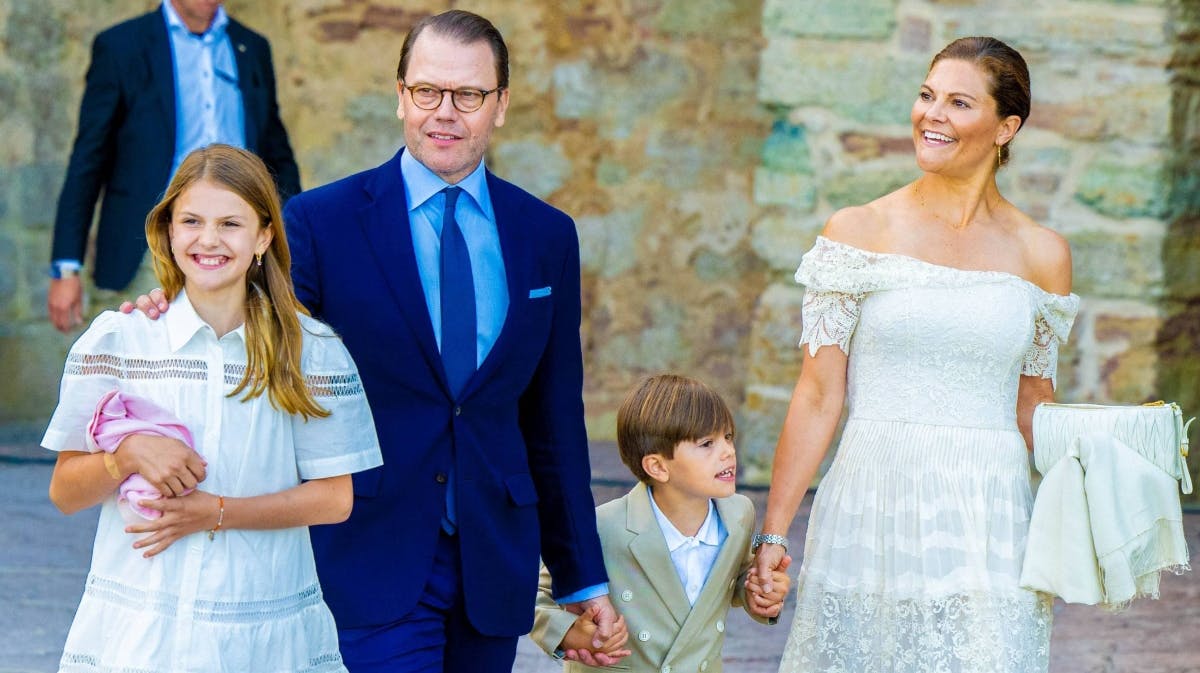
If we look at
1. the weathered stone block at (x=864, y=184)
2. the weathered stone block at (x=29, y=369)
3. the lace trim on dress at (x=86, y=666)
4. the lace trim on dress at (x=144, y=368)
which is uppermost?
the weathered stone block at (x=864, y=184)

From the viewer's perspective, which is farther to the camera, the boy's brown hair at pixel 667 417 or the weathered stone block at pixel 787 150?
the weathered stone block at pixel 787 150

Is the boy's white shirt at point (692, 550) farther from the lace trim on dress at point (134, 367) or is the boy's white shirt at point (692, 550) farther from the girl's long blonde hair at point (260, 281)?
the lace trim on dress at point (134, 367)

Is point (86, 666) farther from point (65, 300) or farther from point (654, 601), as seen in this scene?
point (65, 300)

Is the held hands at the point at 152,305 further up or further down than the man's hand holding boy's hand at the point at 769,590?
further up

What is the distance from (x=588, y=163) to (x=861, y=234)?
4398mm

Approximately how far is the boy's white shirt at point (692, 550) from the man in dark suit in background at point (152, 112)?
9.96ft

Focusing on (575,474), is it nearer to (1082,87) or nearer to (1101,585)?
(1101,585)

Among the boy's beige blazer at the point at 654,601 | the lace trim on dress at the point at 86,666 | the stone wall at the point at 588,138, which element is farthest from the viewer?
the stone wall at the point at 588,138

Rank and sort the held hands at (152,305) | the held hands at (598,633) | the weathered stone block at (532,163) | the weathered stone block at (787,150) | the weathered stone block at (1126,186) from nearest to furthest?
the held hands at (152,305)
the held hands at (598,633)
the weathered stone block at (1126,186)
the weathered stone block at (787,150)
the weathered stone block at (532,163)

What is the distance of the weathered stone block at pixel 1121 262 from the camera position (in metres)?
6.05

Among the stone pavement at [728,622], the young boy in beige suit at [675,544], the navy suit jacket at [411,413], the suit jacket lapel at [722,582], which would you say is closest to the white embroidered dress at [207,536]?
the navy suit jacket at [411,413]

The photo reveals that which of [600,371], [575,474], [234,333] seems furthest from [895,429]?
[600,371]

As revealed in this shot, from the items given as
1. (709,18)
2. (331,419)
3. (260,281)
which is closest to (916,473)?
(331,419)

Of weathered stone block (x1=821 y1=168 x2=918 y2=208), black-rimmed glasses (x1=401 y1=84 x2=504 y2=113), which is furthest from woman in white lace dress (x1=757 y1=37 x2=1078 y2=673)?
weathered stone block (x1=821 y1=168 x2=918 y2=208)
